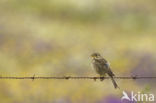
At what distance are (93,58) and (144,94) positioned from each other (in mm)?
4580

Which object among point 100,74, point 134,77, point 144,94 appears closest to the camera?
point 144,94

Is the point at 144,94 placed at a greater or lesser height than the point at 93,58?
lesser

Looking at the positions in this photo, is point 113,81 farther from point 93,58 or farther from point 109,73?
point 93,58

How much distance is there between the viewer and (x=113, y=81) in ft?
37.4

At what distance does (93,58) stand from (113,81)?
1641 millimetres

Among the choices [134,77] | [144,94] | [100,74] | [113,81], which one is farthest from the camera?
[100,74]

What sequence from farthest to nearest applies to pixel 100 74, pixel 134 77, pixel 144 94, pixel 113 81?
pixel 100 74, pixel 113 81, pixel 134 77, pixel 144 94

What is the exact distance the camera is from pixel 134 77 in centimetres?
943

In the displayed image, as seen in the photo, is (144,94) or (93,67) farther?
(93,67)

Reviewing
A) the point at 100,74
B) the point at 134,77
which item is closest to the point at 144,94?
the point at 134,77

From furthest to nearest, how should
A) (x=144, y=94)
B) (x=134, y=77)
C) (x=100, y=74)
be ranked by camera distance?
1. (x=100, y=74)
2. (x=134, y=77)
3. (x=144, y=94)

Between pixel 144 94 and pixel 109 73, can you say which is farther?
pixel 109 73

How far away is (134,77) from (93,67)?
3487mm

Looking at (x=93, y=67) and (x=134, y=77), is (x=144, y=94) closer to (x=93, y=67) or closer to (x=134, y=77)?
(x=134, y=77)
